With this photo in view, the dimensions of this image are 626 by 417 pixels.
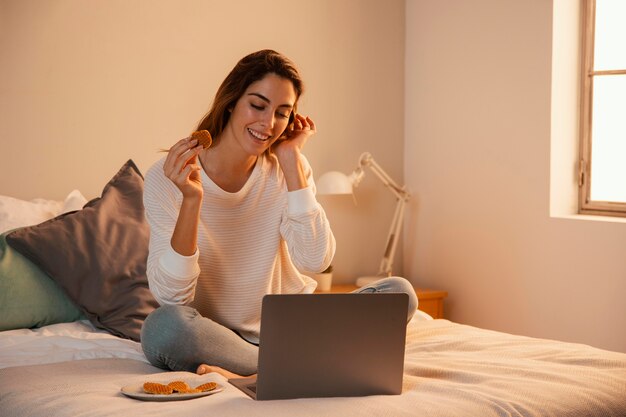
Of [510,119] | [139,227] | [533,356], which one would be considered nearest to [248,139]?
[139,227]

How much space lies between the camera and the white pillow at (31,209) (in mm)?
2736

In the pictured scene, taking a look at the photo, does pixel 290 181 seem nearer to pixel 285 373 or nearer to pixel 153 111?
pixel 285 373

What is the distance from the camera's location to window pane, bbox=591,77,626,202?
3.26 meters

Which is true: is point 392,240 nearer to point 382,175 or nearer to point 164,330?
point 382,175

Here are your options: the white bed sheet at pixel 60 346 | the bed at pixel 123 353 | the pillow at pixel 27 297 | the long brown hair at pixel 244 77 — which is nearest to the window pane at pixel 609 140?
the bed at pixel 123 353

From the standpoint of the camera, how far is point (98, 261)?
8.56ft

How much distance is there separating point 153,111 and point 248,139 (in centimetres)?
112

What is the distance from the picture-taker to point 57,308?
101 inches

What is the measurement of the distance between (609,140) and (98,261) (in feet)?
6.50

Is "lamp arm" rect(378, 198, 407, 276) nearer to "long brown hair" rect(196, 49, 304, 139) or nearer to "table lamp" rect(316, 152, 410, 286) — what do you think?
"table lamp" rect(316, 152, 410, 286)

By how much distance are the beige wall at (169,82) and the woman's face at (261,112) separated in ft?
3.49

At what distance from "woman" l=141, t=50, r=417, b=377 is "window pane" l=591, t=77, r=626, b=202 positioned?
56.2 inches

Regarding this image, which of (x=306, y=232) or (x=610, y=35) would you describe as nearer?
(x=306, y=232)

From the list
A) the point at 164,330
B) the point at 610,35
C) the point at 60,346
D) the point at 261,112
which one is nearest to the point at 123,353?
the point at 60,346
